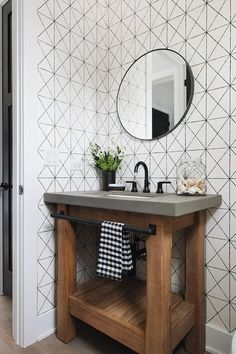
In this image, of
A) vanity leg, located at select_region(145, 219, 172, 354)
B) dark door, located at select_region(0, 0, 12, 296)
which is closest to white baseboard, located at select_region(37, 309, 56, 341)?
dark door, located at select_region(0, 0, 12, 296)

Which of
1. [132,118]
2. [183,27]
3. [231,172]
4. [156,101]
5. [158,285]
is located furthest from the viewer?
[132,118]

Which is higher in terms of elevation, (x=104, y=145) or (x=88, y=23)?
(x=88, y=23)

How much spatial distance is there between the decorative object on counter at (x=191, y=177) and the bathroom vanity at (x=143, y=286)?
0.25ft

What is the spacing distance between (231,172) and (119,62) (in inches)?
47.4

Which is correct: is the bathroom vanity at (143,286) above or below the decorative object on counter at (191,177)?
below

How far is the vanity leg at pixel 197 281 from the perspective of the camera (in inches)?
53.7

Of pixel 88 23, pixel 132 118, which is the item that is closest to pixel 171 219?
pixel 132 118

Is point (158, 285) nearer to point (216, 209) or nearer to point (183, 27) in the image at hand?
point (216, 209)

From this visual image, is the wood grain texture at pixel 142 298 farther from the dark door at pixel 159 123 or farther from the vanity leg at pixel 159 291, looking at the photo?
the dark door at pixel 159 123

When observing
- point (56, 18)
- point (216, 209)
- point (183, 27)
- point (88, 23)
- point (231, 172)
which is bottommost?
point (216, 209)

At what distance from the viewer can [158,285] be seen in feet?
3.47

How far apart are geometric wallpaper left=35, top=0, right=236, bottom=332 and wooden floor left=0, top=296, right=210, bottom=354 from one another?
197 mm

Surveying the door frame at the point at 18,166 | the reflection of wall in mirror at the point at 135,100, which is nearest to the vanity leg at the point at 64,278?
the door frame at the point at 18,166

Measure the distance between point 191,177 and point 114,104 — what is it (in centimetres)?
88
